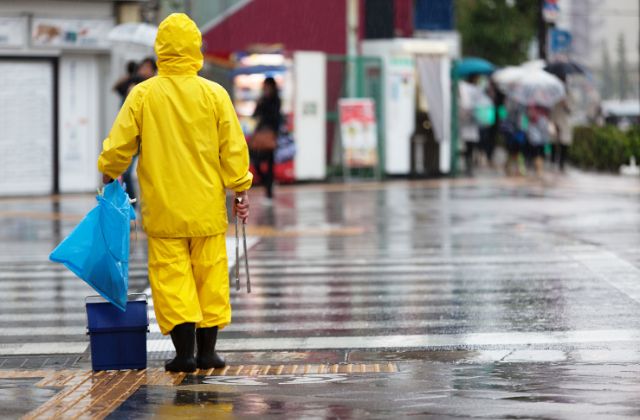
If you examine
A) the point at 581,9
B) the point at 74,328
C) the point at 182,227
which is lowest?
the point at 74,328

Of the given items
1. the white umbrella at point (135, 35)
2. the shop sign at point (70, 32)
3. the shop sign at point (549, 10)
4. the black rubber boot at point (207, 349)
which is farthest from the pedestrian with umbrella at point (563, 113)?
the black rubber boot at point (207, 349)

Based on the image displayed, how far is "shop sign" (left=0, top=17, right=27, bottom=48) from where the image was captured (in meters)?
25.9

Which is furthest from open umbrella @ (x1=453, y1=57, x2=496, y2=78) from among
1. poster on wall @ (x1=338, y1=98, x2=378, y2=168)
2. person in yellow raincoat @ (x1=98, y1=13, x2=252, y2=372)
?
person in yellow raincoat @ (x1=98, y1=13, x2=252, y2=372)

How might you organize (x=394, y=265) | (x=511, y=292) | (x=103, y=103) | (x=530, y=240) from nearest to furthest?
(x=511, y=292), (x=394, y=265), (x=530, y=240), (x=103, y=103)

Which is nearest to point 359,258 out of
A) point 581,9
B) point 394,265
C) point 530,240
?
point 394,265

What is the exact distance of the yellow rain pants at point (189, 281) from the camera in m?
A: 8.47

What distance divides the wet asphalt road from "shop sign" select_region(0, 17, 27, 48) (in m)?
4.26

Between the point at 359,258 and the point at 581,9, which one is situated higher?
the point at 581,9

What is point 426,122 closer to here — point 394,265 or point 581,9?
point 394,265

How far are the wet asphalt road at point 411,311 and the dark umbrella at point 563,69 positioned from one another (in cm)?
1325

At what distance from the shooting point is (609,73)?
57.6 meters

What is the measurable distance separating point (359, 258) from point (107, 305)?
23.5 feet

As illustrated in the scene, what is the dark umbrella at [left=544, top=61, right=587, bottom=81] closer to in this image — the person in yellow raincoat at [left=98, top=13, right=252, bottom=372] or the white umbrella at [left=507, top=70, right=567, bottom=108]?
the white umbrella at [left=507, top=70, right=567, bottom=108]

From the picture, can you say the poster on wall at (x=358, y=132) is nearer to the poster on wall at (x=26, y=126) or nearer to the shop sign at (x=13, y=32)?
the poster on wall at (x=26, y=126)
